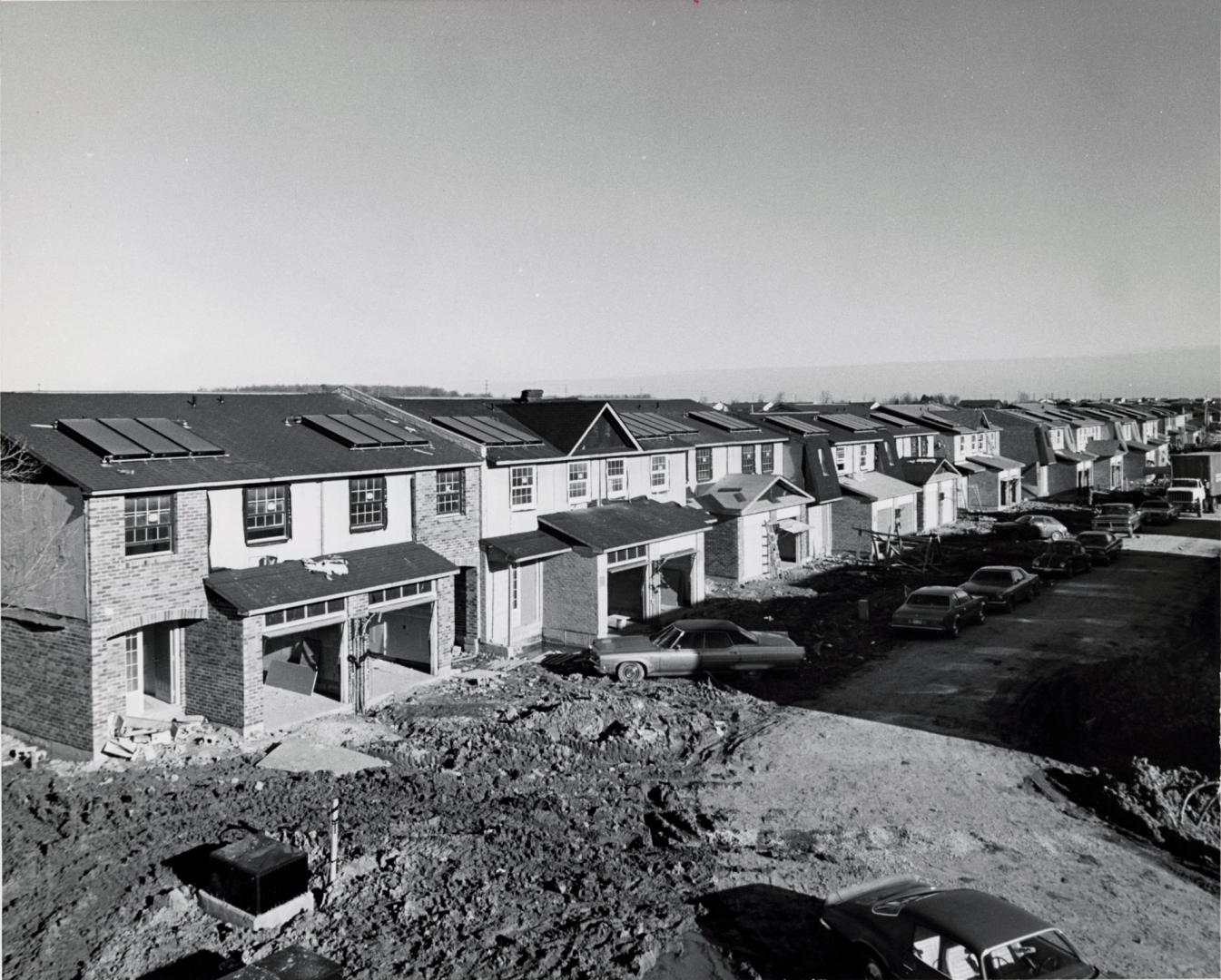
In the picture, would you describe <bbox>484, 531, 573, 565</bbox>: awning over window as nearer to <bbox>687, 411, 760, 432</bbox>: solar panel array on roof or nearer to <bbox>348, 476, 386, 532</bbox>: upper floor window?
<bbox>348, 476, 386, 532</bbox>: upper floor window

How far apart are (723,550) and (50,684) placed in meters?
23.5

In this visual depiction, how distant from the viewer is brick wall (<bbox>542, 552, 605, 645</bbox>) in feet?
84.4

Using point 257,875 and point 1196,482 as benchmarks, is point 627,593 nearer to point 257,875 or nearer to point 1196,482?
point 257,875

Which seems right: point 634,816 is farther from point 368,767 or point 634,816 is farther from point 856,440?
point 856,440

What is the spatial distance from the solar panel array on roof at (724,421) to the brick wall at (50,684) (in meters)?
28.2

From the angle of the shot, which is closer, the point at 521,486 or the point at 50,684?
the point at 50,684

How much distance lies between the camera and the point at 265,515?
65.1ft

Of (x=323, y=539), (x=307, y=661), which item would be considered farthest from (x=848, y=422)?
(x=307, y=661)

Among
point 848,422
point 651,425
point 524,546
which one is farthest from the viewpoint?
point 848,422

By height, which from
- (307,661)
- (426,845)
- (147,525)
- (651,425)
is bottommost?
(426,845)

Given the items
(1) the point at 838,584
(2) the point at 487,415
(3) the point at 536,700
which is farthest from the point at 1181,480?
(3) the point at 536,700

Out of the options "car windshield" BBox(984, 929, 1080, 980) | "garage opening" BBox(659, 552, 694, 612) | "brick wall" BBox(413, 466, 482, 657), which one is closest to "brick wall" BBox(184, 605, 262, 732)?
"brick wall" BBox(413, 466, 482, 657)

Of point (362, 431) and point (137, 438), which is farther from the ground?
point (362, 431)

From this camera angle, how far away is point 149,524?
17.7 m
